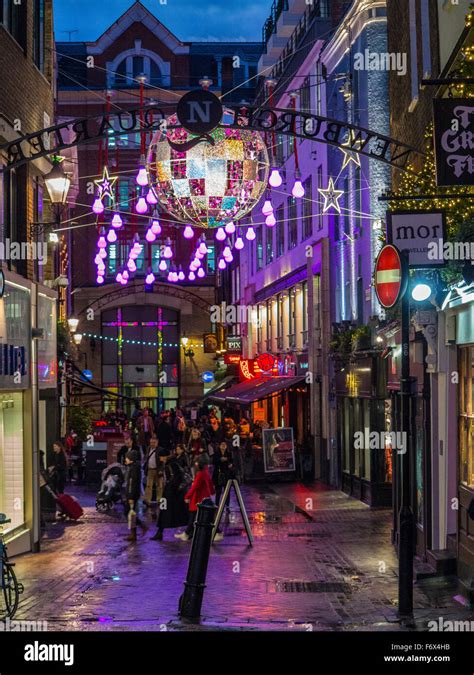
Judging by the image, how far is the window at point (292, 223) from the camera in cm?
4021

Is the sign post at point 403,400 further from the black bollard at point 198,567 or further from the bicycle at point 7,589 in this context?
the bicycle at point 7,589

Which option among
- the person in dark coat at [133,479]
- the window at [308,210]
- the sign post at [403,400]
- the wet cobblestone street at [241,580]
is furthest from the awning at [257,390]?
the sign post at [403,400]

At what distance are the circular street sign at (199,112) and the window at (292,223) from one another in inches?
1012

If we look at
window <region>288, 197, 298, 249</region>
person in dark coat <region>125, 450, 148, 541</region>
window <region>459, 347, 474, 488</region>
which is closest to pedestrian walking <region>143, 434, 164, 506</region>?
person in dark coat <region>125, 450, 148, 541</region>

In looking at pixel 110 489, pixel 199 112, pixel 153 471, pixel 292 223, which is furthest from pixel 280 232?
pixel 199 112

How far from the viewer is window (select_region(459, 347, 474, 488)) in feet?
48.5

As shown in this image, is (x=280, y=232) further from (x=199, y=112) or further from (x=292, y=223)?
(x=199, y=112)

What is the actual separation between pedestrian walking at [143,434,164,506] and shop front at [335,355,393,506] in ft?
15.4

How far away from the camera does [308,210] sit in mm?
37656

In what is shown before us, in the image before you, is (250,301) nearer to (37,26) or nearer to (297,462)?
(297,462)

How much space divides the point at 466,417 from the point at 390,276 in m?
2.44

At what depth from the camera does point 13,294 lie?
19328mm
